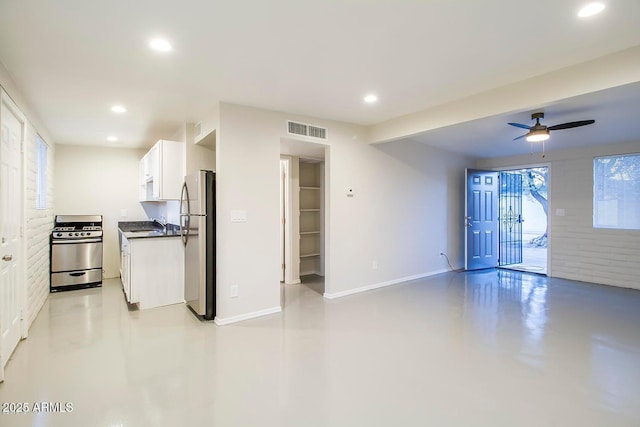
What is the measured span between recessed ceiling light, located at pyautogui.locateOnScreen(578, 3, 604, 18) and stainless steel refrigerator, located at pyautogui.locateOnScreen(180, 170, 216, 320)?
3.48 m

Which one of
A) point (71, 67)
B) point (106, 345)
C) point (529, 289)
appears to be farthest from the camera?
point (529, 289)

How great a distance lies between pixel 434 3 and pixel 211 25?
1430mm

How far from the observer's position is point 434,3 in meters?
1.91

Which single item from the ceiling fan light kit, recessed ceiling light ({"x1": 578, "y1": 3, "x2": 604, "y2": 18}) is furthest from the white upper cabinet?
the ceiling fan light kit

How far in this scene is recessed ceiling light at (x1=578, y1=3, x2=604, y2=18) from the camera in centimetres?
194

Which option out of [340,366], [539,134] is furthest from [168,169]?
[539,134]

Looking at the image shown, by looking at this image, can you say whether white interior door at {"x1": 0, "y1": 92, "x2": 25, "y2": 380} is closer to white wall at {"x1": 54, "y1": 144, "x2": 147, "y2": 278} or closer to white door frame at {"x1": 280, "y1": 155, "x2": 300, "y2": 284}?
white wall at {"x1": 54, "y1": 144, "x2": 147, "y2": 278}

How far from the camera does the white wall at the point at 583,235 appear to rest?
522 centimetres

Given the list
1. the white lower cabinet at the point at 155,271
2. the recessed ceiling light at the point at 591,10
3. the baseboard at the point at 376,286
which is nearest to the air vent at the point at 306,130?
the white lower cabinet at the point at 155,271

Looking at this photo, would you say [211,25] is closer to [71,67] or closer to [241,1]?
[241,1]

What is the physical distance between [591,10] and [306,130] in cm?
296

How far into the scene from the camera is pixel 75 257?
5.18 m

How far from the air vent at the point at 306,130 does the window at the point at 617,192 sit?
497 centimetres

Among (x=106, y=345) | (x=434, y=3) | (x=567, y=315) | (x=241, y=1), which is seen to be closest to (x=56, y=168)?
(x=106, y=345)
